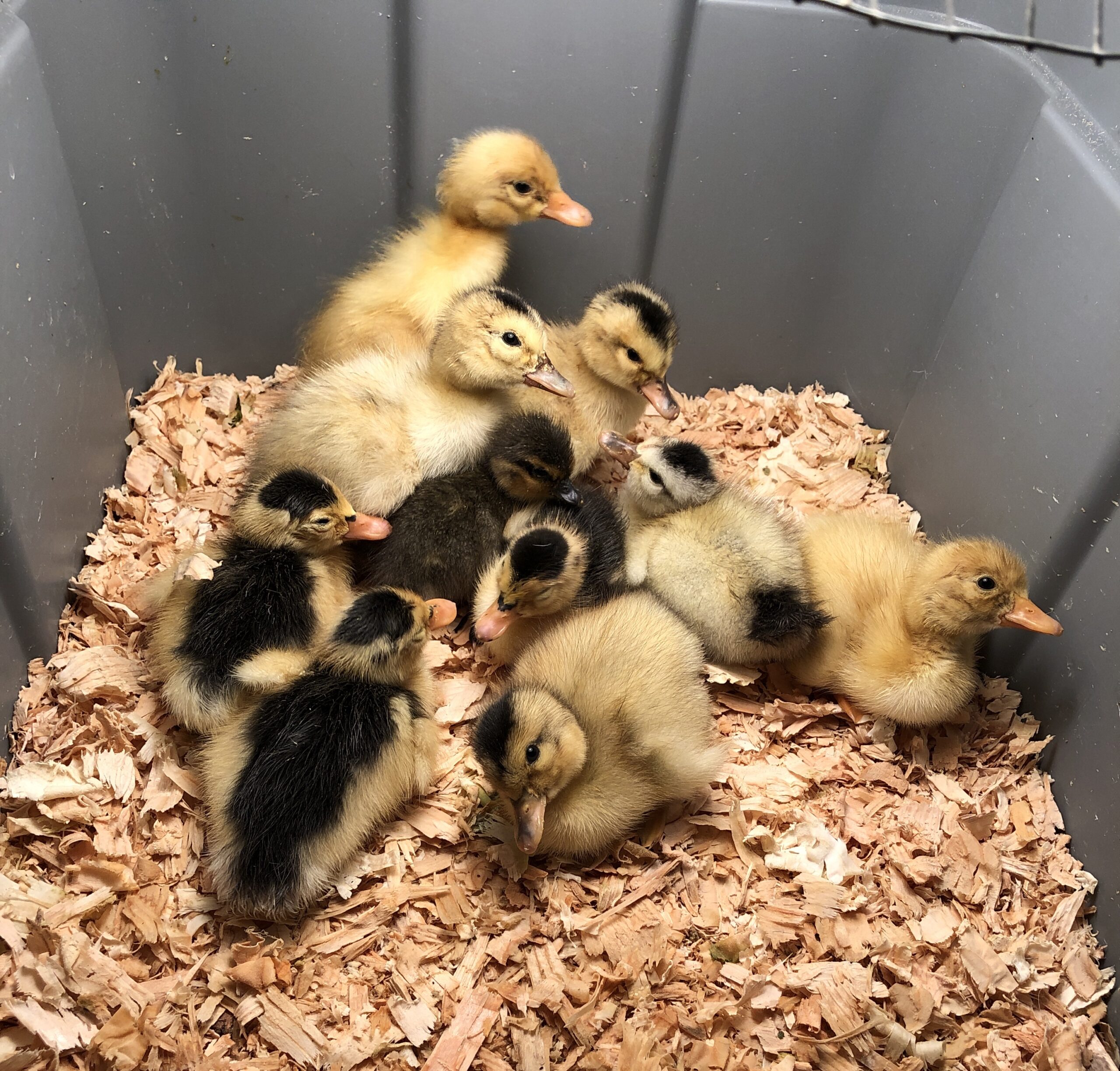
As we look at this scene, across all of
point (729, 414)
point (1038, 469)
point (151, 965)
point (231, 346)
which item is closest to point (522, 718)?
point (151, 965)

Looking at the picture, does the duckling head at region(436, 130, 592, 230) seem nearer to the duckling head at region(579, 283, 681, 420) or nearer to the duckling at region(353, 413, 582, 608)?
the duckling head at region(579, 283, 681, 420)

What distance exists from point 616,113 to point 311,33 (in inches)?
25.8

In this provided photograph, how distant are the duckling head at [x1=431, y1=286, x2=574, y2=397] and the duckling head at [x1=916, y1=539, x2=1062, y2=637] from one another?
82 centimetres

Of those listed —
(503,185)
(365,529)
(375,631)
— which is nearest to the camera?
(375,631)

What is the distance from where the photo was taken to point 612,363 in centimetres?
210

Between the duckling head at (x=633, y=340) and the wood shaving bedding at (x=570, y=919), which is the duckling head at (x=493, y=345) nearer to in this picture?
the duckling head at (x=633, y=340)

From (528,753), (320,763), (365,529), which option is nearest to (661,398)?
(365,529)

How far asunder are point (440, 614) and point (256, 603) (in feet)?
1.10

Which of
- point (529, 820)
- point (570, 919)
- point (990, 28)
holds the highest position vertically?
point (990, 28)

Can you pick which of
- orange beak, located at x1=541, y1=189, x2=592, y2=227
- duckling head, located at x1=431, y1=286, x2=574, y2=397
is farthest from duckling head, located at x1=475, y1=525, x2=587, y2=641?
orange beak, located at x1=541, y1=189, x2=592, y2=227

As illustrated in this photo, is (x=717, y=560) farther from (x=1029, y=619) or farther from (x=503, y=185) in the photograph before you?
(x=503, y=185)

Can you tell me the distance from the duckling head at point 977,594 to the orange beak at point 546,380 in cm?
80

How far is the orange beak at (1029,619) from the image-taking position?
1.77 meters

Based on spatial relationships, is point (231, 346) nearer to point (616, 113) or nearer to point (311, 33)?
point (311, 33)
